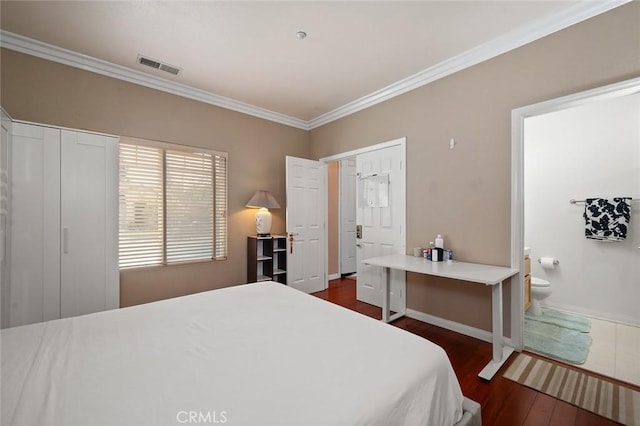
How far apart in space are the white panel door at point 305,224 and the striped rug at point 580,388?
275 cm

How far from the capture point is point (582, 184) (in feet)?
11.2

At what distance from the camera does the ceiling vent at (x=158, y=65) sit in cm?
287

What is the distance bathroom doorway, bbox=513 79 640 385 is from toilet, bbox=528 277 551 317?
3.2 inches

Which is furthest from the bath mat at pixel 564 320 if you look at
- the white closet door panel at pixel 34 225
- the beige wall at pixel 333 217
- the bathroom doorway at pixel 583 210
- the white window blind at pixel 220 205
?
the white closet door panel at pixel 34 225

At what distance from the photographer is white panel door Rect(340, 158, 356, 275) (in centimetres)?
555

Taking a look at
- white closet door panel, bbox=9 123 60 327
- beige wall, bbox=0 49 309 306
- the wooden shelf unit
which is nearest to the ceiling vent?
beige wall, bbox=0 49 309 306

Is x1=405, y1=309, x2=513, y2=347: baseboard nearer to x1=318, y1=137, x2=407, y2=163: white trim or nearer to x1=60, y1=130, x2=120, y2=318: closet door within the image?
x1=318, y1=137, x2=407, y2=163: white trim

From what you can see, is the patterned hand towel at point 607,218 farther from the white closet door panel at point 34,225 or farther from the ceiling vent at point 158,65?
the white closet door panel at point 34,225

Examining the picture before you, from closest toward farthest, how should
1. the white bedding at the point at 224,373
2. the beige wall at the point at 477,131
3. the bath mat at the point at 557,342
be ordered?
the white bedding at the point at 224,373, the beige wall at the point at 477,131, the bath mat at the point at 557,342

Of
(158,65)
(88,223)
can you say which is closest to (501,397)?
(88,223)

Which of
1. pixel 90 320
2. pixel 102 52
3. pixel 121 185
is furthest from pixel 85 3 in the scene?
pixel 90 320

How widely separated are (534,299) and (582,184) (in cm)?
155

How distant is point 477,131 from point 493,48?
2.49 ft

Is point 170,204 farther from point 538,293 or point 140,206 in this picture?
point 538,293
